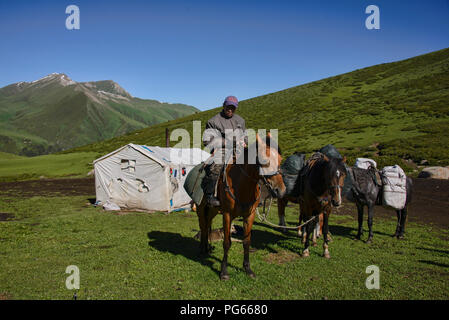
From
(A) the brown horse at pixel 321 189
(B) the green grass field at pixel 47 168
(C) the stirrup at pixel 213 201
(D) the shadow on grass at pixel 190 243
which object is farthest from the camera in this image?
(B) the green grass field at pixel 47 168

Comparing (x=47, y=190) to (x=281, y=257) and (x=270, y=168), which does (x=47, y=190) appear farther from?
(x=270, y=168)

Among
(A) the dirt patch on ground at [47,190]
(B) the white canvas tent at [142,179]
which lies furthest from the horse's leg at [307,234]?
(A) the dirt patch on ground at [47,190]

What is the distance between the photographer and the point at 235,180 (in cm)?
592

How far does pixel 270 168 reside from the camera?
16.3ft

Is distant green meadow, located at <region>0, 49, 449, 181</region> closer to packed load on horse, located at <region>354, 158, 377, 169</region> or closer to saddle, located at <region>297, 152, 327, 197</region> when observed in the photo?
packed load on horse, located at <region>354, 158, 377, 169</region>

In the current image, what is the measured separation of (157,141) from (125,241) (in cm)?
5685

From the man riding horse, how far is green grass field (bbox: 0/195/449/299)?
206 centimetres

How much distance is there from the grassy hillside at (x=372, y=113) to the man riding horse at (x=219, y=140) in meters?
25.9

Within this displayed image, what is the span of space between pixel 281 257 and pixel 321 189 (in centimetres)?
231

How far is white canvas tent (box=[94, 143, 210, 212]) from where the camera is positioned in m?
15.5

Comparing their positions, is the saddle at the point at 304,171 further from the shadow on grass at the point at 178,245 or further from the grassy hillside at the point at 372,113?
the grassy hillside at the point at 372,113

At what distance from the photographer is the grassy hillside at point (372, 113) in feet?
104

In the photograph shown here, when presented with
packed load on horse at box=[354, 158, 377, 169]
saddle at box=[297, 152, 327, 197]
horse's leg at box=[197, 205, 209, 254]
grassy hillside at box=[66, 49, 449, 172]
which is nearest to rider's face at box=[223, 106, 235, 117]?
horse's leg at box=[197, 205, 209, 254]
